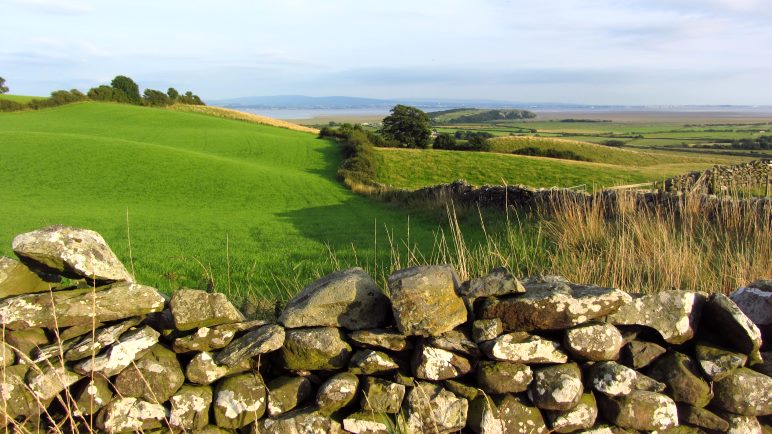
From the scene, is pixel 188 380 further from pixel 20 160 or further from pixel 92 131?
pixel 92 131

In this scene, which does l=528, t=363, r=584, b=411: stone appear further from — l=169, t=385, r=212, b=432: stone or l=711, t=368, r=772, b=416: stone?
l=169, t=385, r=212, b=432: stone

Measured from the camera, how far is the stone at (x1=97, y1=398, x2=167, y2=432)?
270 cm

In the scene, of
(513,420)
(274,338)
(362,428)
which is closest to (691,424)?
(513,420)

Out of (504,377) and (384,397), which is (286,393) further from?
(504,377)

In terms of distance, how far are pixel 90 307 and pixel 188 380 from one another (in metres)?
0.69

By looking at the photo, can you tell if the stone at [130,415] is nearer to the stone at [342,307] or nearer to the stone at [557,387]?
the stone at [342,307]

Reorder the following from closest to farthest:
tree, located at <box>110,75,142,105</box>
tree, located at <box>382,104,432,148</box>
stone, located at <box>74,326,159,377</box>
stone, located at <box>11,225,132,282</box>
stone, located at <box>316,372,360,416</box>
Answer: stone, located at <box>74,326,159,377</box>
stone, located at <box>316,372,360,416</box>
stone, located at <box>11,225,132,282</box>
tree, located at <box>382,104,432,148</box>
tree, located at <box>110,75,142,105</box>

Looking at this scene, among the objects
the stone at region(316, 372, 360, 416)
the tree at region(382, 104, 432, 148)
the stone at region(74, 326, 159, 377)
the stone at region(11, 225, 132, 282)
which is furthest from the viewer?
the tree at region(382, 104, 432, 148)

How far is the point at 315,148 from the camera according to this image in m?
48.1

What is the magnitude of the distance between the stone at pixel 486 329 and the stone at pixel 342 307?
22.3 inches

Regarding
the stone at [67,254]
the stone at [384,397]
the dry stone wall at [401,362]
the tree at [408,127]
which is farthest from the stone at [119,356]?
the tree at [408,127]

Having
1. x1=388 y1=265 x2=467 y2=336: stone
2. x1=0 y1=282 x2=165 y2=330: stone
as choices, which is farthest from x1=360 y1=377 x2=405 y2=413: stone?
x1=0 y1=282 x2=165 y2=330: stone

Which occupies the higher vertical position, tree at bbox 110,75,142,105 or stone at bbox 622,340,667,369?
tree at bbox 110,75,142,105

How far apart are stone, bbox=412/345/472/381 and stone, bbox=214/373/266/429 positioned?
91 centimetres
